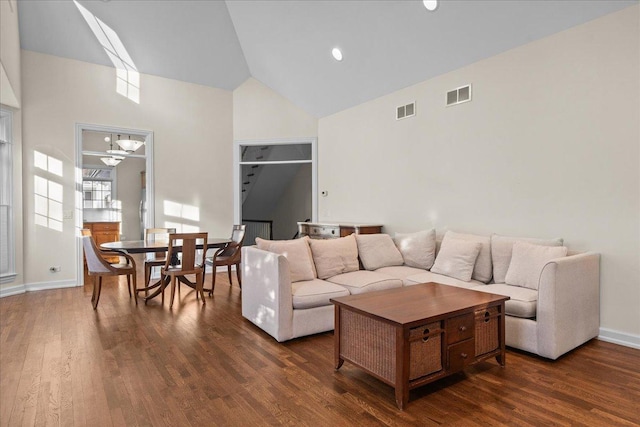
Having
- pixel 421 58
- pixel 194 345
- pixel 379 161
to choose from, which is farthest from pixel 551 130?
pixel 194 345

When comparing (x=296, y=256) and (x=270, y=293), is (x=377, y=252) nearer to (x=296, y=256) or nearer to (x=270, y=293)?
(x=296, y=256)

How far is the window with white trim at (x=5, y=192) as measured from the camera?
5.21 metres

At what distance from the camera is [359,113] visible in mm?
6172

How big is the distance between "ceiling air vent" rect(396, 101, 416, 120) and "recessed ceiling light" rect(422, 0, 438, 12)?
1372mm

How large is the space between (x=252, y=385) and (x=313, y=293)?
1.10m

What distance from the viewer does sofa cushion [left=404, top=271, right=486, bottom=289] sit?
3.74 metres

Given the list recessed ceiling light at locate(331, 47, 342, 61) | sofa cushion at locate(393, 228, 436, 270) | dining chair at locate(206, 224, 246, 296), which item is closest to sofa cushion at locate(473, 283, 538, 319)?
sofa cushion at locate(393, 228, 436, 270)

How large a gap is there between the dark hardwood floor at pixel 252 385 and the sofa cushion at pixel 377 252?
1.18 m

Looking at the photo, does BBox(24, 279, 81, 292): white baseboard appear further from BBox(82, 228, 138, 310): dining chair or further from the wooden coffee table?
the wooden coffee table

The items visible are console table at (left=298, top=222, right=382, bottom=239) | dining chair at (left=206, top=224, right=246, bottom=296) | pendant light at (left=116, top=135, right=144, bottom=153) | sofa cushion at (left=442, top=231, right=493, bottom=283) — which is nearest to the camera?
sofa cushion at (left=442, top=231, right=493, bottom=283)

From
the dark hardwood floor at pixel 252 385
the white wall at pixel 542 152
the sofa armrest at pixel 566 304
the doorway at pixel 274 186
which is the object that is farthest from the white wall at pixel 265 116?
the sofa armrest at pixel 566 304

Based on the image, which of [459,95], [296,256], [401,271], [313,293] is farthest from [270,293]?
[459,95]

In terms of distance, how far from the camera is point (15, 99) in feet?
16.4

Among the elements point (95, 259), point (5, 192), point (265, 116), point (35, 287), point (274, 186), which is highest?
point (265, 116)
